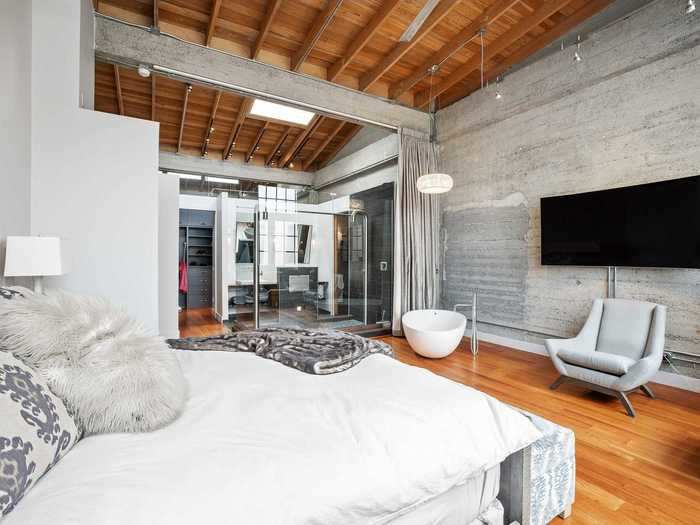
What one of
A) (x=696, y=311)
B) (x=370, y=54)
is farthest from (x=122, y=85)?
(x=696, y=311)

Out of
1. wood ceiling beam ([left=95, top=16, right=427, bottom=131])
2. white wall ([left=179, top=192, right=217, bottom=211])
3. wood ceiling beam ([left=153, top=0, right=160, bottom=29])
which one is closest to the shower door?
wood ceiling beam ([left=95, top=16, right=427, bottom=131])

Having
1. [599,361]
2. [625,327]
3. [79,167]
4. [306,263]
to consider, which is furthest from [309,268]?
[625,327]

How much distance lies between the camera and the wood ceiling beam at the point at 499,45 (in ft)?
10.5

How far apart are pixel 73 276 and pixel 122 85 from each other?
9.32 feet

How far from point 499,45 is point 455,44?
0.49m

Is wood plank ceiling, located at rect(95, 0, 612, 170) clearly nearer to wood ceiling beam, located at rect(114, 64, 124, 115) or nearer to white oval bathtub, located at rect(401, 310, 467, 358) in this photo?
wood ceiling beam, located at rect(114, 64, 124, 115)

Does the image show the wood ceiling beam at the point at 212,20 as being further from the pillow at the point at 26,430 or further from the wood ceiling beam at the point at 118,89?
the pillow at the point at 26,430

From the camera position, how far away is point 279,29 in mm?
3527

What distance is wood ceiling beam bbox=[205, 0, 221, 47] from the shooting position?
3.03m

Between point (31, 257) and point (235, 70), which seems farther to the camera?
point (235, 70)

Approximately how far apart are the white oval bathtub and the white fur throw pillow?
113 inches

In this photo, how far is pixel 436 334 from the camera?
3.56 meters

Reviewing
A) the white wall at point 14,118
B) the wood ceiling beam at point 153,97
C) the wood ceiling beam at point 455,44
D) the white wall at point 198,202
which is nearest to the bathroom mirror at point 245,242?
the white wall at point 198,202

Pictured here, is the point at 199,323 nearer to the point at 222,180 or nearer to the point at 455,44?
the point at 222,180
